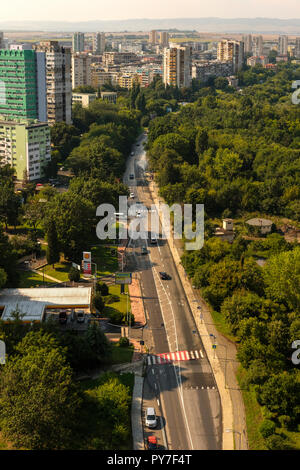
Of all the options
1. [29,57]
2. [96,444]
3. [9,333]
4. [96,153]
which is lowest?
[96,444]

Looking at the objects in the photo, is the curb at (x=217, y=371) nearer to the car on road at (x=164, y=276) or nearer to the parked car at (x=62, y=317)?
the car on road at (x=164, y=276)

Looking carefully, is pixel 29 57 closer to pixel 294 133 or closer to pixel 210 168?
pixel 210 168

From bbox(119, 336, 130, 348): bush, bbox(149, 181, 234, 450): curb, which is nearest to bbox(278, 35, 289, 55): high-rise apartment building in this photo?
bbox(149, 181, 234, 450): curb

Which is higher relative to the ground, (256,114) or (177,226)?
(256,114)

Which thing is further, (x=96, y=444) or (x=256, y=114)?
(x=256, y=114)

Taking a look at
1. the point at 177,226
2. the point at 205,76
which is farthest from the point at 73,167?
the point at 205,76

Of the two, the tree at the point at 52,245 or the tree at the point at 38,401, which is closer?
the tree at the point at 38,401

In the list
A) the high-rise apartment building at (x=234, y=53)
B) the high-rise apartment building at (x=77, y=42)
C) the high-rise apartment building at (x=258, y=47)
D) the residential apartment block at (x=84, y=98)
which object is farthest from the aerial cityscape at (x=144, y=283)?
the high-rise apartment building at (x=258, y=47)

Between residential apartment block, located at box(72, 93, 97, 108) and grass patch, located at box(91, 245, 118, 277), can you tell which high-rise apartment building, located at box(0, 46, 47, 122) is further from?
grass patch, located at box(91, 245, 118, 277)
